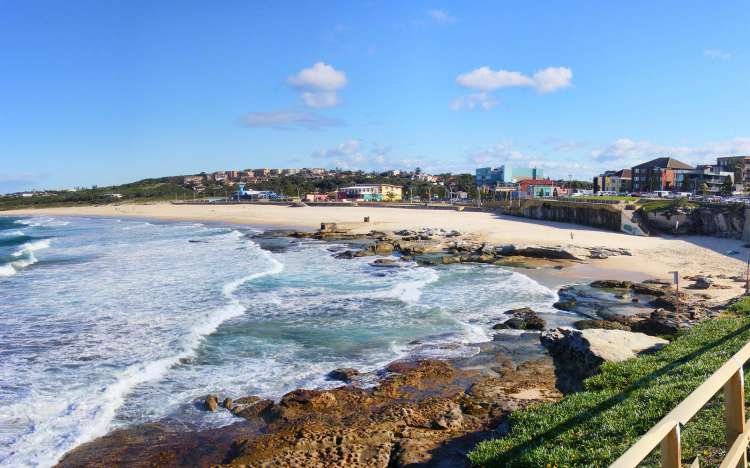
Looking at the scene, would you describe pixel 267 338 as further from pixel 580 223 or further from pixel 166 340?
pixel 580 223

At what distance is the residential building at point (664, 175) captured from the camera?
96625mm

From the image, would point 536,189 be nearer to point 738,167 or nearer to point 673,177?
point 673,177

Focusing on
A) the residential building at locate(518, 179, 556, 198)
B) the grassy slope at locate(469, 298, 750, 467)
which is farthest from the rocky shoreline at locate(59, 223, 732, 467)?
the residential building at locate(518, 179, 556, 198)

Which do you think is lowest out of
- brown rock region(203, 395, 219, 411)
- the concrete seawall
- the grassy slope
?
Answer: brown rock region(203, 395, 219, 411)

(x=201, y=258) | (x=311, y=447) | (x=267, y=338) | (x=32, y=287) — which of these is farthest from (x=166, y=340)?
(x=201, y=258)

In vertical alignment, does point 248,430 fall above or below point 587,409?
below

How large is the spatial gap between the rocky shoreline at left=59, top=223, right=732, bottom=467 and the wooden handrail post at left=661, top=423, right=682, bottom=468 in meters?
6.19

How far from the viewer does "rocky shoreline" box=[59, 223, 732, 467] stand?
397 inches

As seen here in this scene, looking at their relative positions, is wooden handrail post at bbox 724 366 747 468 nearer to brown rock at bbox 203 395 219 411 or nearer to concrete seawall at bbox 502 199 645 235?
brown rock at bbox 203 395 219 411

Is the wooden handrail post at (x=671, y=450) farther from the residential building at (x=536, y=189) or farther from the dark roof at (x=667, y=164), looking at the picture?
the dark roof at (x=667, y=164)

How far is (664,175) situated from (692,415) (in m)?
106

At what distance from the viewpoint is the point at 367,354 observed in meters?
16.4

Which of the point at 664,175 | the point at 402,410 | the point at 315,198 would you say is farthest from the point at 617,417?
the point at 315,198

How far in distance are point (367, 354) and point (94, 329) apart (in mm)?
10150
